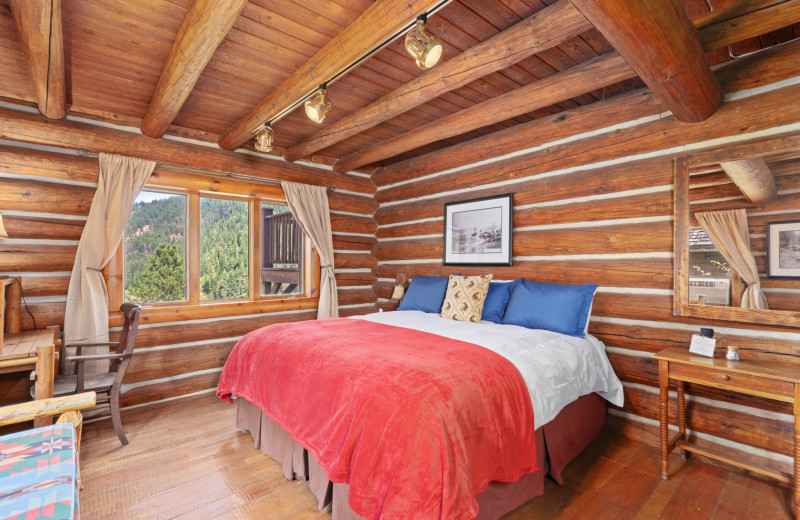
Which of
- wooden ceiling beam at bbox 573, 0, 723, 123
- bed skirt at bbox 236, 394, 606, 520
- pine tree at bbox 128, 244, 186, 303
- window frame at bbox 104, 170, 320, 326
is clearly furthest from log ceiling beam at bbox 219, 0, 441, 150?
bed skirt at bbox 236, 394, 606, 520

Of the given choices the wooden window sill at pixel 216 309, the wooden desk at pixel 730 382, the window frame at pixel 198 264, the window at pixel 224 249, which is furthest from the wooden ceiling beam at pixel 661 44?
the wooden window sill at pixel 216 309

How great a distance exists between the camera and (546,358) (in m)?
2.28

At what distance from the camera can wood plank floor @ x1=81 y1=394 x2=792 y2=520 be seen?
6.61 feet

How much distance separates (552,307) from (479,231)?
1312 millimetres

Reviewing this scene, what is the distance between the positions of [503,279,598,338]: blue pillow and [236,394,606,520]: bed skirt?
53 centimetres

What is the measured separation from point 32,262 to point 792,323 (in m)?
5.43

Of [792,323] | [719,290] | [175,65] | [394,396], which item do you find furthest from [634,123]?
[175,65]

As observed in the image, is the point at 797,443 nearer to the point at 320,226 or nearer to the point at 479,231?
the point at 479,231

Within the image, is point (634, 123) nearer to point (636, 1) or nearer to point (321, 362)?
point (636, 1)

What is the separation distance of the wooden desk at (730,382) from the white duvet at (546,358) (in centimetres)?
41

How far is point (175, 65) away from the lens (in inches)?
90.3

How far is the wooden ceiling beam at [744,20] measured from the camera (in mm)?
1830

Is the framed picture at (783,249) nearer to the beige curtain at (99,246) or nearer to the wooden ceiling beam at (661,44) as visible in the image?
the wooden ceiling beam at (661,44)

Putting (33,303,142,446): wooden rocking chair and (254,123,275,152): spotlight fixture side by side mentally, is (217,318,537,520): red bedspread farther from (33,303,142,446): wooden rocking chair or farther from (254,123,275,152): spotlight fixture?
(254,123,275,152): spotlight fixture
